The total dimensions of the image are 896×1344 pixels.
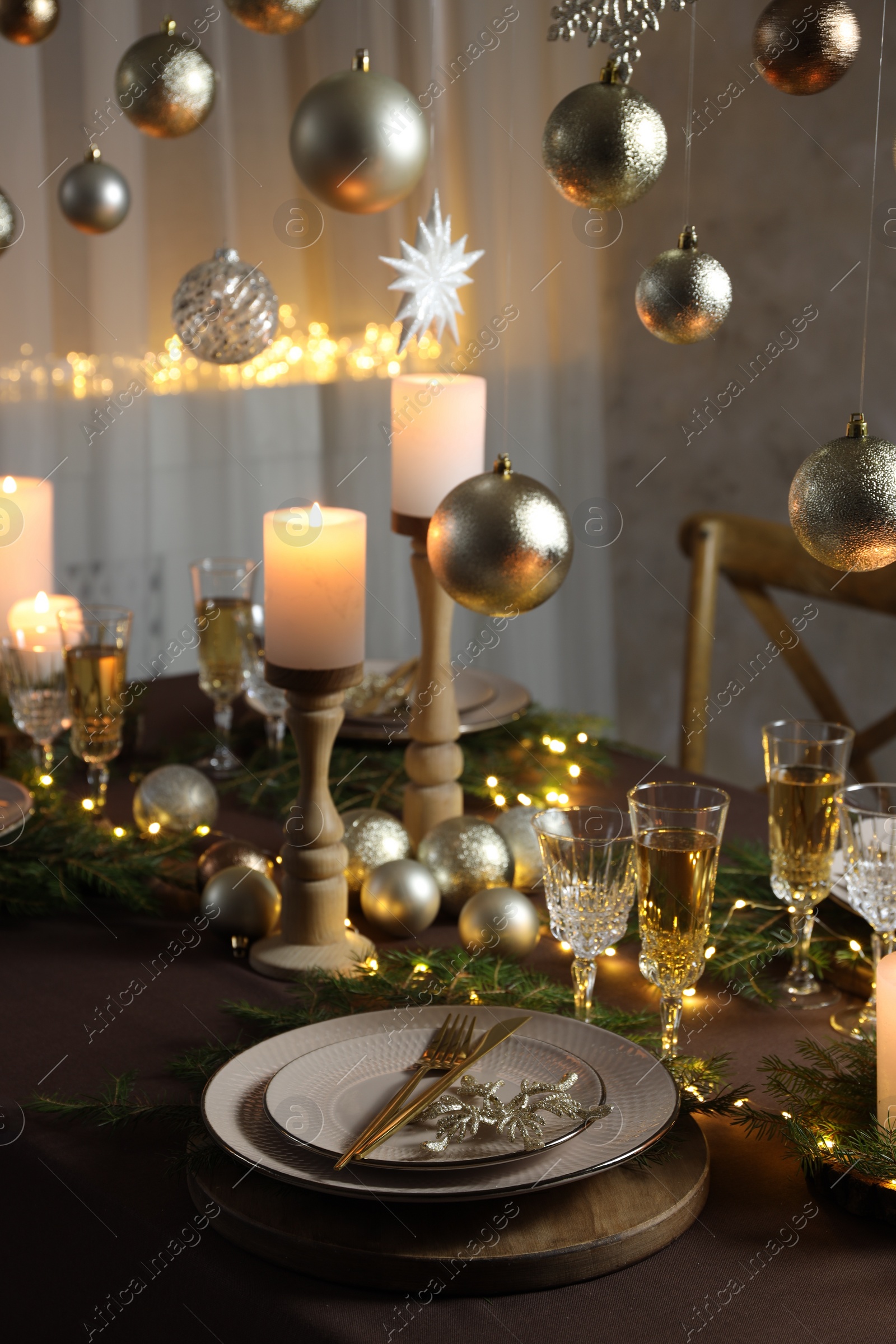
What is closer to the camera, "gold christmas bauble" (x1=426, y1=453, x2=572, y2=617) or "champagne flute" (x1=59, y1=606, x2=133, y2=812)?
"gold christmas bauble" (x1=426, y1=453, x2=572, y2=617)

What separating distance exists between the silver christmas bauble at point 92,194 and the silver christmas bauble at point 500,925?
90 centimetres

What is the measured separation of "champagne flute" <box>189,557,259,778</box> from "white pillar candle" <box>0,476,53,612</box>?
190 millimetres

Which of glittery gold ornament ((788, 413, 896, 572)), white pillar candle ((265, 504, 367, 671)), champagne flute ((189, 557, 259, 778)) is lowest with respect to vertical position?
champagne flute ((189, 557, 259, 778))

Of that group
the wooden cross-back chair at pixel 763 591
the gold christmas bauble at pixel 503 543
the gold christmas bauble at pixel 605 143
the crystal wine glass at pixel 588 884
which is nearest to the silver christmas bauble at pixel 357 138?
the gold christmas bauble at pixel 605 143

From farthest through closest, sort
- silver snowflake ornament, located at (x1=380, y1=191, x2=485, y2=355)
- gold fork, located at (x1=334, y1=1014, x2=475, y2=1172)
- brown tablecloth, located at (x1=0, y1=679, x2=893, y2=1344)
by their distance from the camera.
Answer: silver snowflake ornament, located at (x1=380, y1=191, x2=485, y2=355), gold fork, located at (x1=334, y1=1014, x2=475, y2=1172), brown tablecloth, located at (x1=0, y1=679, x2=893, y2=1344)

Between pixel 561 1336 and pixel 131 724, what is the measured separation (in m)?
1.12

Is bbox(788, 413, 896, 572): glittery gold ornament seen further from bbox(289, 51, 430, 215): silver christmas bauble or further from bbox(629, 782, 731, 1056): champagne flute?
bbox(289, 51, 430, 215): silver christmas bauble

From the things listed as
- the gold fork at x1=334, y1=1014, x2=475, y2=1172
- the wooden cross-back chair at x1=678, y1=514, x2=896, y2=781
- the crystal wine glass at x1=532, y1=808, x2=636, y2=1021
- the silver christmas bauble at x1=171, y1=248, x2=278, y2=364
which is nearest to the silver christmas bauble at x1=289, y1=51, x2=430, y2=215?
the silver christmas bauble at x1=171, y1=248, x2=278, y2=364

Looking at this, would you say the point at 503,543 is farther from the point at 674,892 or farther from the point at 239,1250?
the point at 239,1250

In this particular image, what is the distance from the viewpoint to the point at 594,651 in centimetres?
354

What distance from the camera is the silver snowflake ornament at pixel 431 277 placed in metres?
1.22

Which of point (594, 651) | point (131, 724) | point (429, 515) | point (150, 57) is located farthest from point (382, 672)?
point (594, 651)

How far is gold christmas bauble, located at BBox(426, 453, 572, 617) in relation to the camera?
90 cm

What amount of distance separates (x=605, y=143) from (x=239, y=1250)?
29.5 inches
